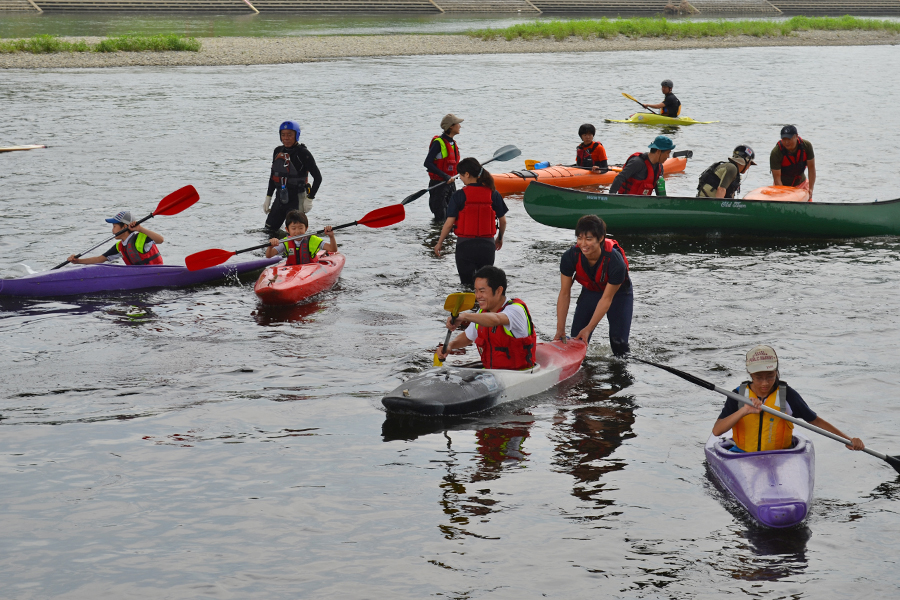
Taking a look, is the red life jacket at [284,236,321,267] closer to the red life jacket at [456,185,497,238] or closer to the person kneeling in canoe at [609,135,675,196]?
the red life jacket at [456,185,497,238]

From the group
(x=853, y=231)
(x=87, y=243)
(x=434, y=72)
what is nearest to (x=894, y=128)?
(x=853, y=231)

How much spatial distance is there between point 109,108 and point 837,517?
23.7m

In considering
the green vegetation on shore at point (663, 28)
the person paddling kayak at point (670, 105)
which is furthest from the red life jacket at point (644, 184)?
the green vegetation on shore at point (663, 28)

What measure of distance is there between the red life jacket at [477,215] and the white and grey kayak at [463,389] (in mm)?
2286

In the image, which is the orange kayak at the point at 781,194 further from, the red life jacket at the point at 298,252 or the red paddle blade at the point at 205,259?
the red paddle blade at the point at 205,259

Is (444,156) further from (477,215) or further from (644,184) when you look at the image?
(477,215)

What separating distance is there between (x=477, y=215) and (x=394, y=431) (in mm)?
3070

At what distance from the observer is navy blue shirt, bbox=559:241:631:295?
7.56 metres

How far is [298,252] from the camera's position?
10.7 meters

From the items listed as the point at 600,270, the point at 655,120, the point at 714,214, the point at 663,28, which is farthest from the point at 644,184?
the point at 663,28

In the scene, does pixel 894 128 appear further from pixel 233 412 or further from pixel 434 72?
pixel 233 412

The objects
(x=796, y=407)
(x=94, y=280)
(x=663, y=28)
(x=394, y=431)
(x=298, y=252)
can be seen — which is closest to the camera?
(x=796, y=407)

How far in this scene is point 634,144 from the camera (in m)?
21.3

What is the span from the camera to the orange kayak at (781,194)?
13.3 meters
